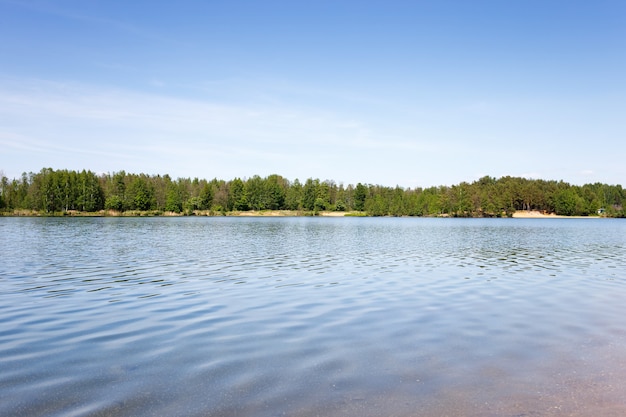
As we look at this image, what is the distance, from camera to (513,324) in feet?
50.8

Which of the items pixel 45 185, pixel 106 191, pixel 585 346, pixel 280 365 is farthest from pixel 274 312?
pixel 106 191

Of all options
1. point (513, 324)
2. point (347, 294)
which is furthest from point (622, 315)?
point (347, 294)

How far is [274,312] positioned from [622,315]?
12569 millimetres

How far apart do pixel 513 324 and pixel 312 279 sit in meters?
11.8

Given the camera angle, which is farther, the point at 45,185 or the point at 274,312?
the point at 45,185

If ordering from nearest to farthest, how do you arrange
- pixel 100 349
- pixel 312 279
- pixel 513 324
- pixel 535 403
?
pixel 535 403 → pixel 100 349 → pixel 513 324 → pixel 312 279

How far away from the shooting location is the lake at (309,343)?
870 cm

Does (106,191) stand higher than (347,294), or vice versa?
(106,191)

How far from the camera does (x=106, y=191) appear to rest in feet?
634

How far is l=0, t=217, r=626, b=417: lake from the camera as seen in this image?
870cm

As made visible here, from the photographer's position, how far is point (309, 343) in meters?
12.8

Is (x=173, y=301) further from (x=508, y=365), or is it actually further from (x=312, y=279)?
(x=508, y=365)

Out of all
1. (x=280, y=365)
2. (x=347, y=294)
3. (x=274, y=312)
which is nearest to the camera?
(x=280, y=365)

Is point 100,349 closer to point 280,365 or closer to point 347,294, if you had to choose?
Result: point 280,365
